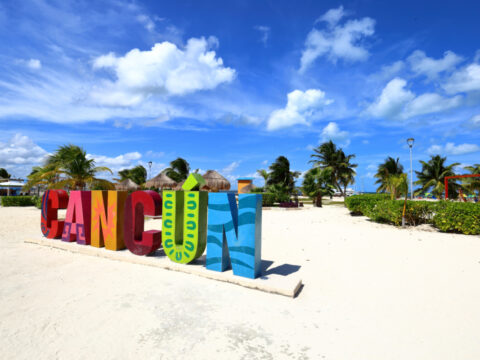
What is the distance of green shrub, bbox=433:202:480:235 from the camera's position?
9.90 meters

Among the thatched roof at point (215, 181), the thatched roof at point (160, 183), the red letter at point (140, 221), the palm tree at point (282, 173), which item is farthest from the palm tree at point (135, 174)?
the red letter at point (140, 221)

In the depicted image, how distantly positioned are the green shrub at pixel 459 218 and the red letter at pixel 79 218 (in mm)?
13215

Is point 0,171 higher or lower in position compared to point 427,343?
higher

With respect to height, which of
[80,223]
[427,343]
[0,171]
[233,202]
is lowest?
[427,343]

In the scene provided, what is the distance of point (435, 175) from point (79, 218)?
38723 millimetres

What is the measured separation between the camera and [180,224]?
6.04m

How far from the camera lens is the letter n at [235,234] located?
4996 mm

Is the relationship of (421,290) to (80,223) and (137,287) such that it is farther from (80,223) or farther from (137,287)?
(80,223)

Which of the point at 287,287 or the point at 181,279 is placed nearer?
the point at 287,287

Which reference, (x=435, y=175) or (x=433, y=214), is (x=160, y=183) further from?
(x=435, y=175)

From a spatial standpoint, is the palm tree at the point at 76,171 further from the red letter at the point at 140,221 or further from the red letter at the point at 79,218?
the red letter at the point at 140,221

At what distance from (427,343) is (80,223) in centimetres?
828

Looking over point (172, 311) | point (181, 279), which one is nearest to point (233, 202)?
point (181, 279)

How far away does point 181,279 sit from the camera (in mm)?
5121
